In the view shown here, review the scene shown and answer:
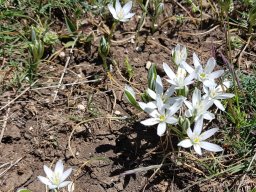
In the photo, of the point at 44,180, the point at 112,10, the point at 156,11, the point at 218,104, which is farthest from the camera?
the point at 156,11

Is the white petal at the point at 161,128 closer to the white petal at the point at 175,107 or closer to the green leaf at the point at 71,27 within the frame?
the white petal at the point at 175,107

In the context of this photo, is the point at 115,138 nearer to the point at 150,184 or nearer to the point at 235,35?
the point at 150,184

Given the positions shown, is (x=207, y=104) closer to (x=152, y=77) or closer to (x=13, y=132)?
(x=152, y=77)

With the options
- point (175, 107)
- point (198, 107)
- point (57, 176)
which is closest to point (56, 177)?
point (57, 176)

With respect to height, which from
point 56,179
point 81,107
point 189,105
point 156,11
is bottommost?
point 56,179

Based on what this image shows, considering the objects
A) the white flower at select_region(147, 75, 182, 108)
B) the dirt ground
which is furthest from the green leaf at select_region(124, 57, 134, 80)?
the white flower at select_region(147, 75, 182, 108)

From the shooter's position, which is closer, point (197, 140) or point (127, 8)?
point (197, 140)

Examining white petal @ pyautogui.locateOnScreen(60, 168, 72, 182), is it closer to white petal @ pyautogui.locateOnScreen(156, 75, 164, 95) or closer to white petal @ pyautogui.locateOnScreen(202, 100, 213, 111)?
white petal @ pyautogui.locateOnScreen(156, 75, 164, 95)

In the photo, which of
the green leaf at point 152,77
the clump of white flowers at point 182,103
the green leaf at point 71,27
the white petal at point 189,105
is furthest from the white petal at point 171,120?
the green leaf at point 71,27

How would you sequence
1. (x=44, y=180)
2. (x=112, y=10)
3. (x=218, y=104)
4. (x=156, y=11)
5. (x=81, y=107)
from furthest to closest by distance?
(x=156, y=11)
(x=112, y=10)
(x=81, y=107)
(x=218, y=104)
(x=44, y=180)
